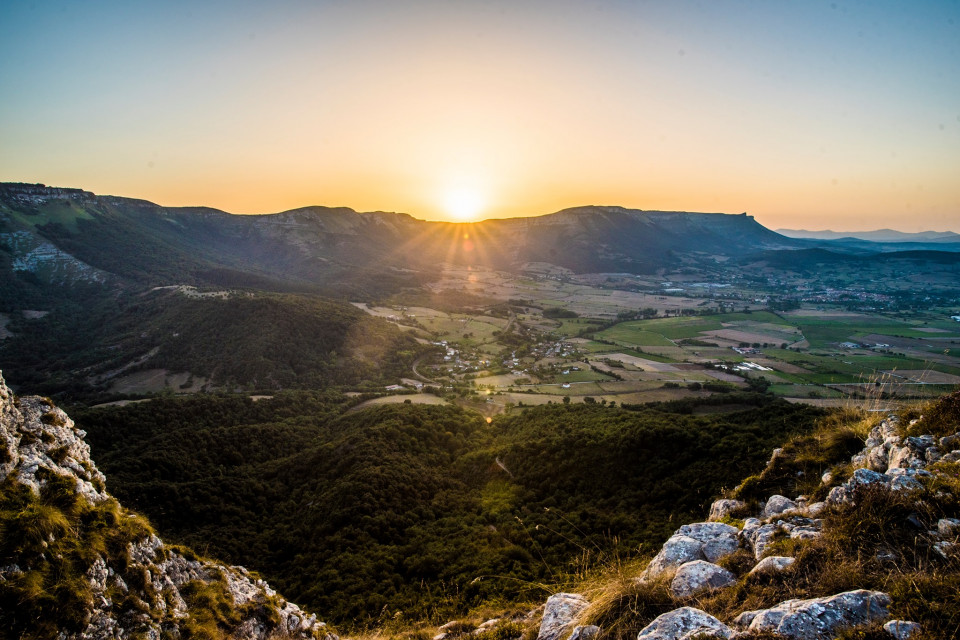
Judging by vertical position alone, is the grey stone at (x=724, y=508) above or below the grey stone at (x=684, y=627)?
below

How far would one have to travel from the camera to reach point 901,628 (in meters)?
5.00

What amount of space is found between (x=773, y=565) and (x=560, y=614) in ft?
13.5

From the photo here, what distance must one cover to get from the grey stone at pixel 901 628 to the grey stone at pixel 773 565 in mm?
2042

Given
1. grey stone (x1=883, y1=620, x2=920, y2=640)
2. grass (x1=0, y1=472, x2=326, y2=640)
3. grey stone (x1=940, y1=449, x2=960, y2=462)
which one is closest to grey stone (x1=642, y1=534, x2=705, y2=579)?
grey stone (x1=883, y1=620, x2=920, y2=640)

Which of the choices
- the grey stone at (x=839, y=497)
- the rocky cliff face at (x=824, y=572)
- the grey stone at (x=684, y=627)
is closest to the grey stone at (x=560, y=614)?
the rocky cliff face at (x=824, y=572)

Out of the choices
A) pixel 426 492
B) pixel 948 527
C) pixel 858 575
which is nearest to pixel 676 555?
pixel 858 575

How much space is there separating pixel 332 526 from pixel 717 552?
95.2 ft

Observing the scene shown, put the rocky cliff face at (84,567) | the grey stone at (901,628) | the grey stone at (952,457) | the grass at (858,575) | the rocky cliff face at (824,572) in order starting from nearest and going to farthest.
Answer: the grey stone at (901,628)
the grass at (858,575)
the rocky cliff face at (824,572)
the rocky cliff face at (84,567)
the grey stone at (952,457)

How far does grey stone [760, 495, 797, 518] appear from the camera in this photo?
10891mm

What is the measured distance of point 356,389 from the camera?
8062 cm

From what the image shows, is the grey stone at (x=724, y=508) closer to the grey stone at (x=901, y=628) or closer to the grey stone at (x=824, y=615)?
the grey stone at (x=824, y=615)

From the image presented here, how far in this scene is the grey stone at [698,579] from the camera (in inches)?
300

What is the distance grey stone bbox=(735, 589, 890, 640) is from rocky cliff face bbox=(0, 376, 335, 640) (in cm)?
1330

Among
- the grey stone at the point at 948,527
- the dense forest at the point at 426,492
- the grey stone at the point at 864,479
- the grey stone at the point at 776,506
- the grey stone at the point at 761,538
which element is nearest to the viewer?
the grey stone at the point at 948,527
